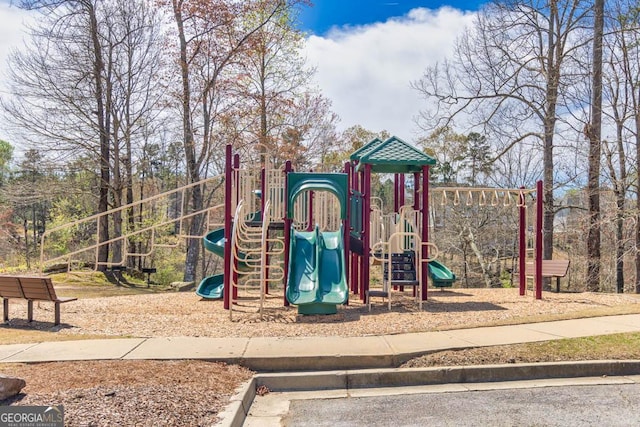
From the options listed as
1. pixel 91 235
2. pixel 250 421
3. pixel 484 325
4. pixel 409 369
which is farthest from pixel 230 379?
pixel 91 235

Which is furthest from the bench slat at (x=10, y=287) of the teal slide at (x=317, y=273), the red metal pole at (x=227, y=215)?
the teal slide at (x=317, y=273)

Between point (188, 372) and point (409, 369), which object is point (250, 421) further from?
point (409, 369)

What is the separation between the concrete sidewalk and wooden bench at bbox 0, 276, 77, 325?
1.61 meters

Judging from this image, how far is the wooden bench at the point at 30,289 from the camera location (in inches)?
302

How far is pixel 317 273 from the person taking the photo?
8820 mm

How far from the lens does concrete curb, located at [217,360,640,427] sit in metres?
5.29

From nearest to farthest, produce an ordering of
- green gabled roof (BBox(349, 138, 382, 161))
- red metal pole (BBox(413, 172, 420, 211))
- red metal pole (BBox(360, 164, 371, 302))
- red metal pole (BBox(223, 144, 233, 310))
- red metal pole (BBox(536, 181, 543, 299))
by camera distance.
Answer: red metal pole (BBox(223, 144, 233, 310)), red metal pole (BBox(360, 164, 371, 302)), red metal pole (BBox(413, 172, 420, 211)), red metal pole (BBox(536, 181, 543, 299)), green gabled roof (BBox(349, 138, 382, 161))

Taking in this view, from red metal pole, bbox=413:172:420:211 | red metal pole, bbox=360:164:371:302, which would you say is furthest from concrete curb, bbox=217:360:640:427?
red metal pole, bbox=413:172:420:211

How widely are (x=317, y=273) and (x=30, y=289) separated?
4.85 meters

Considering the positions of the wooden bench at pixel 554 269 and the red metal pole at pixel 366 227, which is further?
the wooden bench at pixel 554 269

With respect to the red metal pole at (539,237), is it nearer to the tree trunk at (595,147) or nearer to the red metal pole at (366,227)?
the red metal pole at (366,227)

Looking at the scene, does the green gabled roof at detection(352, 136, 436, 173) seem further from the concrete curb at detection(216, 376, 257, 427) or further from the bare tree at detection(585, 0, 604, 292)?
the bare tree at detection(585, 0, 604, 292)

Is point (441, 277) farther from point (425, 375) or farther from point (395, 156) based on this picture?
point (425, 375)

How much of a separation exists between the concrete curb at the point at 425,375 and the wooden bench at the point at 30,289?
14.5 ft
